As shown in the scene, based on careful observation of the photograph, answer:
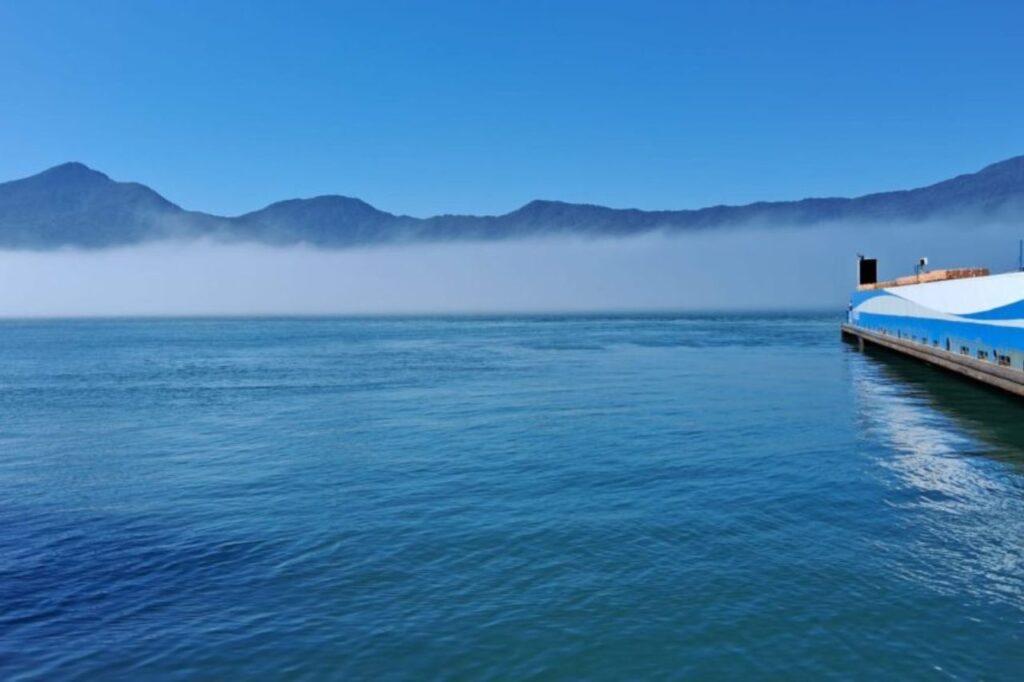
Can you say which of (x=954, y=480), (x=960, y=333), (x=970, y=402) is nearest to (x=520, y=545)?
(x=954, y=480)

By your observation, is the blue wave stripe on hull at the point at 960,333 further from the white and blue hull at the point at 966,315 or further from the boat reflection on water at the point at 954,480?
the boat reflection on water at the point at 954,480

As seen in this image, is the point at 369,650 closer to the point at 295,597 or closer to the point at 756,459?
the point at 295,597

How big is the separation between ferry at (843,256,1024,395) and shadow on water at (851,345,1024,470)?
2.68 ft

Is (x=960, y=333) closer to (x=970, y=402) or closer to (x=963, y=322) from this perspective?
(x=963, y=322)

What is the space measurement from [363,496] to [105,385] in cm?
4547

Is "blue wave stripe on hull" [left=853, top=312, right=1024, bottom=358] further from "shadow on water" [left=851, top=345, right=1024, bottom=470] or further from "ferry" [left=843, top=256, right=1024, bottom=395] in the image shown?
"shadow on water" [left=851, top=345, right=1024, bottom=470]

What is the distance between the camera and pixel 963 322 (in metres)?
49.9

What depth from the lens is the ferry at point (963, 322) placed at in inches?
1570

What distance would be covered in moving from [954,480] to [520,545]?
1404 centimetres

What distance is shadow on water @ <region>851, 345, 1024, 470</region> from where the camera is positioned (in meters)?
28.6

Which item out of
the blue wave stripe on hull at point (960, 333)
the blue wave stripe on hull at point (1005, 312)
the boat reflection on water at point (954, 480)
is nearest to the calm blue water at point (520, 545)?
the boat reflection on water at point (954, 480)

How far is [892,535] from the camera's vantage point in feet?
55.2

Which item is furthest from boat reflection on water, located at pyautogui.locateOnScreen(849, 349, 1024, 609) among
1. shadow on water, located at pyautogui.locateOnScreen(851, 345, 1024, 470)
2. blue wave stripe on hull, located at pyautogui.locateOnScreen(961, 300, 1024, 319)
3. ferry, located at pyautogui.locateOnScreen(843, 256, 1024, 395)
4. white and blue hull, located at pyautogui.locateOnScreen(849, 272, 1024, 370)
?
blue wave stripe on hull, located at pyautogui.locateOnScreen(961, 300, 1024, 319)

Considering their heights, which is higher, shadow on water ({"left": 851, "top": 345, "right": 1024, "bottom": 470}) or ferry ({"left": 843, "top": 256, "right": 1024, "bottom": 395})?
ferry ({"left": 843, "top": 256, "right": 1024, "bottom": 395})
